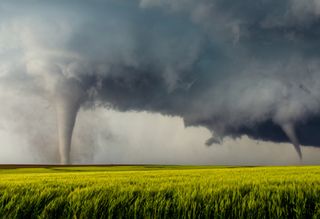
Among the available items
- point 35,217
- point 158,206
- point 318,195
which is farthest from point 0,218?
point 318,195

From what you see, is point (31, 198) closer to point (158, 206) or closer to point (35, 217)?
point (35, 217)

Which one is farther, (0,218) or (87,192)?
(87,192)

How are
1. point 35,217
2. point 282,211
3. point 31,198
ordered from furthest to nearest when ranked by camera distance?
point 31,198
point 35,217
point 282,211

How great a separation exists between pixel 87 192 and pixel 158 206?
2.18 m

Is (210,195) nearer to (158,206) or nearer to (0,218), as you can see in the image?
(158,206)

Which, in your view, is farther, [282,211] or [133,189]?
[133,189]

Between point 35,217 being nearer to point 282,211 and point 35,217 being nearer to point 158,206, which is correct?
point 158,206

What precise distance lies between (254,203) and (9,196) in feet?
20.7

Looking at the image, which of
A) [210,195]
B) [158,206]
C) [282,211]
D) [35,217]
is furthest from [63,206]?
[282,211]

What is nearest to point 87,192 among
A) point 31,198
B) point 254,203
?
point 31,198

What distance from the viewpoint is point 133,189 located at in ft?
30.3

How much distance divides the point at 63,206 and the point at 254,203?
4468 millimetres

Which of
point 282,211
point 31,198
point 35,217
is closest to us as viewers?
point 282,211

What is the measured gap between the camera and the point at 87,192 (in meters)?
9.00
